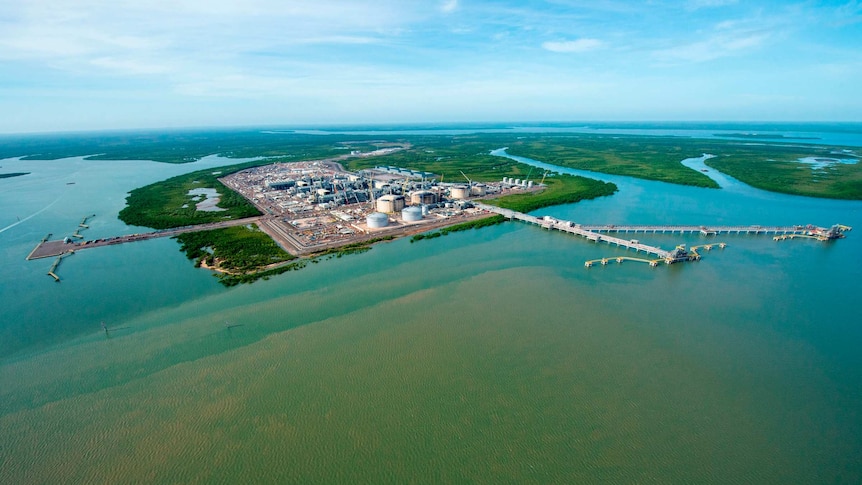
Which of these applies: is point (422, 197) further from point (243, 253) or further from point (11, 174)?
point (11, 174)

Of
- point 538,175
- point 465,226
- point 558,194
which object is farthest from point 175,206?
point 538,175

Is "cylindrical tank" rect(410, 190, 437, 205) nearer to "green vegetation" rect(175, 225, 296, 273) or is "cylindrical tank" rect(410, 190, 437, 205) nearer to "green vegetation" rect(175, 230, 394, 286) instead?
"green vegetation" rect(175, 230, 394, 286)

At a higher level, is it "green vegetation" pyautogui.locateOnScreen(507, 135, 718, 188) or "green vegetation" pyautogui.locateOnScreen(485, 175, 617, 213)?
"green vegetation" pyautogui.locateOnScreen(507, 135, 718, 188)

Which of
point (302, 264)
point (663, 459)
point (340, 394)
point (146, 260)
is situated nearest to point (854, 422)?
point (663, 459)

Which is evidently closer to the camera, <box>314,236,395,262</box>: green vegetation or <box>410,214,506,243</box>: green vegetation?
<box>314,236,395,262</box>: green vegetation

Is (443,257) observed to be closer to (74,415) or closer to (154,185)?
(74,415)

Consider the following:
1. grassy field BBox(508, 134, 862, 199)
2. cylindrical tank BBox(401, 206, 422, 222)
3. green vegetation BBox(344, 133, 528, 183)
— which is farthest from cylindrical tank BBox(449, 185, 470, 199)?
grassy field BBox(508, 134, 862, 199)
